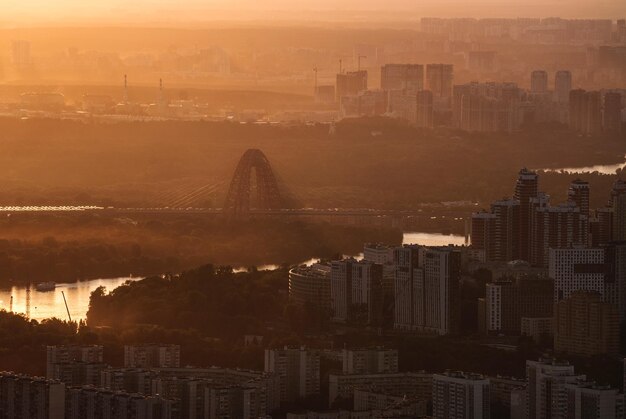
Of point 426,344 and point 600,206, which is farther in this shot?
point 600,206

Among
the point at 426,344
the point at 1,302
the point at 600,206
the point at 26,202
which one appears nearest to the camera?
the point at 426,344

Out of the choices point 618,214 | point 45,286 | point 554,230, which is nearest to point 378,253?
point 554,230

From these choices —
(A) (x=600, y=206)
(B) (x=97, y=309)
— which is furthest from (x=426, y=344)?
(A) (x=600, y=206)

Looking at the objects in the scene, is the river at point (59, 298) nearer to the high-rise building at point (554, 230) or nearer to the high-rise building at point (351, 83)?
the high-rise building at point (554, 230)

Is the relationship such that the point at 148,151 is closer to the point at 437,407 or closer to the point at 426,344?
the point at 426,344

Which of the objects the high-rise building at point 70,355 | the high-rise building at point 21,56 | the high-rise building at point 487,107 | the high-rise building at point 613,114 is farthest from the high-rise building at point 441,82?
the high-rise building at point 70,355

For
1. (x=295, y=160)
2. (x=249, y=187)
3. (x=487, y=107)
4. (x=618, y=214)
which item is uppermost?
(x=487, y=107)

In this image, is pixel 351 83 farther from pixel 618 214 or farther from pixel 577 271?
pixel 577 271

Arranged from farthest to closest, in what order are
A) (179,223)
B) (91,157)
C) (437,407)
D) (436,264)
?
(91,157), (179,223), (436,264), (437,407)
